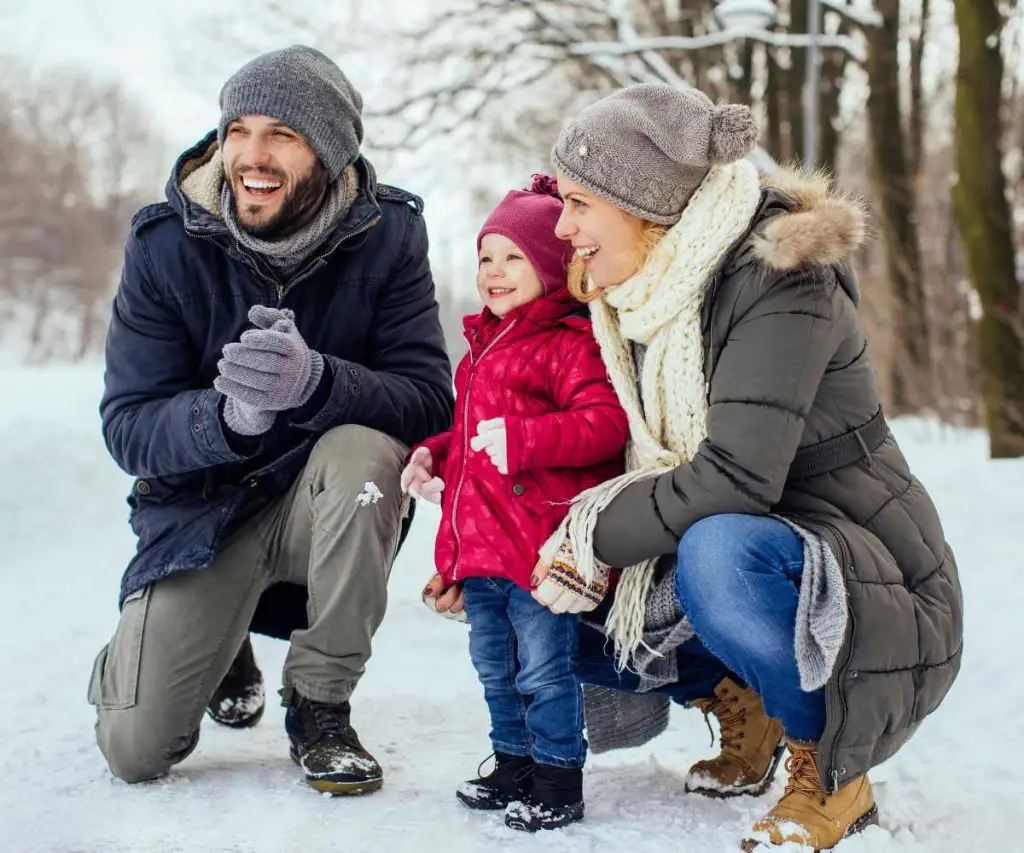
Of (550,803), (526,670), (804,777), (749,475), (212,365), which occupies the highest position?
(212,365)

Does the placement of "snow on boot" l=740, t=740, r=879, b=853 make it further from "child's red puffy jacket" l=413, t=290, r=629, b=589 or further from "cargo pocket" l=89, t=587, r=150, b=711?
"cargo pocket" l=89, t=587, r=150, b=711

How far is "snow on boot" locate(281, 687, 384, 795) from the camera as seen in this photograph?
8.59 feet

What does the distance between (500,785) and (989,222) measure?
21.3 ft

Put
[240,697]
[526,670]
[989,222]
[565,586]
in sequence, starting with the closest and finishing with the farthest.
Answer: [565,586] → [526,670] → [240,697] → [989,222]

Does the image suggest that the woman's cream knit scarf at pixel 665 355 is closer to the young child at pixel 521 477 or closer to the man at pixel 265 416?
the young child at pixel 521 477

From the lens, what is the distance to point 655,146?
7.96 ft

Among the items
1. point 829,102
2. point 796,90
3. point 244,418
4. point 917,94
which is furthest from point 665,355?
point 829,102

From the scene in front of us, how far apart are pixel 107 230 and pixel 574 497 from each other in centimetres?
4449

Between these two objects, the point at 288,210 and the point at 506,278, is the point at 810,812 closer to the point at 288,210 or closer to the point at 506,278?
the point at 506,278

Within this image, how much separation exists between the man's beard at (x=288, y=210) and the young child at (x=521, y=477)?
50 cm

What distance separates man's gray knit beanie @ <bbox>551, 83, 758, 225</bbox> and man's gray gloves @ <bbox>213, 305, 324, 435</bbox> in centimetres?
71

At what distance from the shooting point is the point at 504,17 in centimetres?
1381

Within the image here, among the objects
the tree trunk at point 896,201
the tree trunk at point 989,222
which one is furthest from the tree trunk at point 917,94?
the tree trunk at point 989,222

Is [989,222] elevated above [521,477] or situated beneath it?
elevated above
